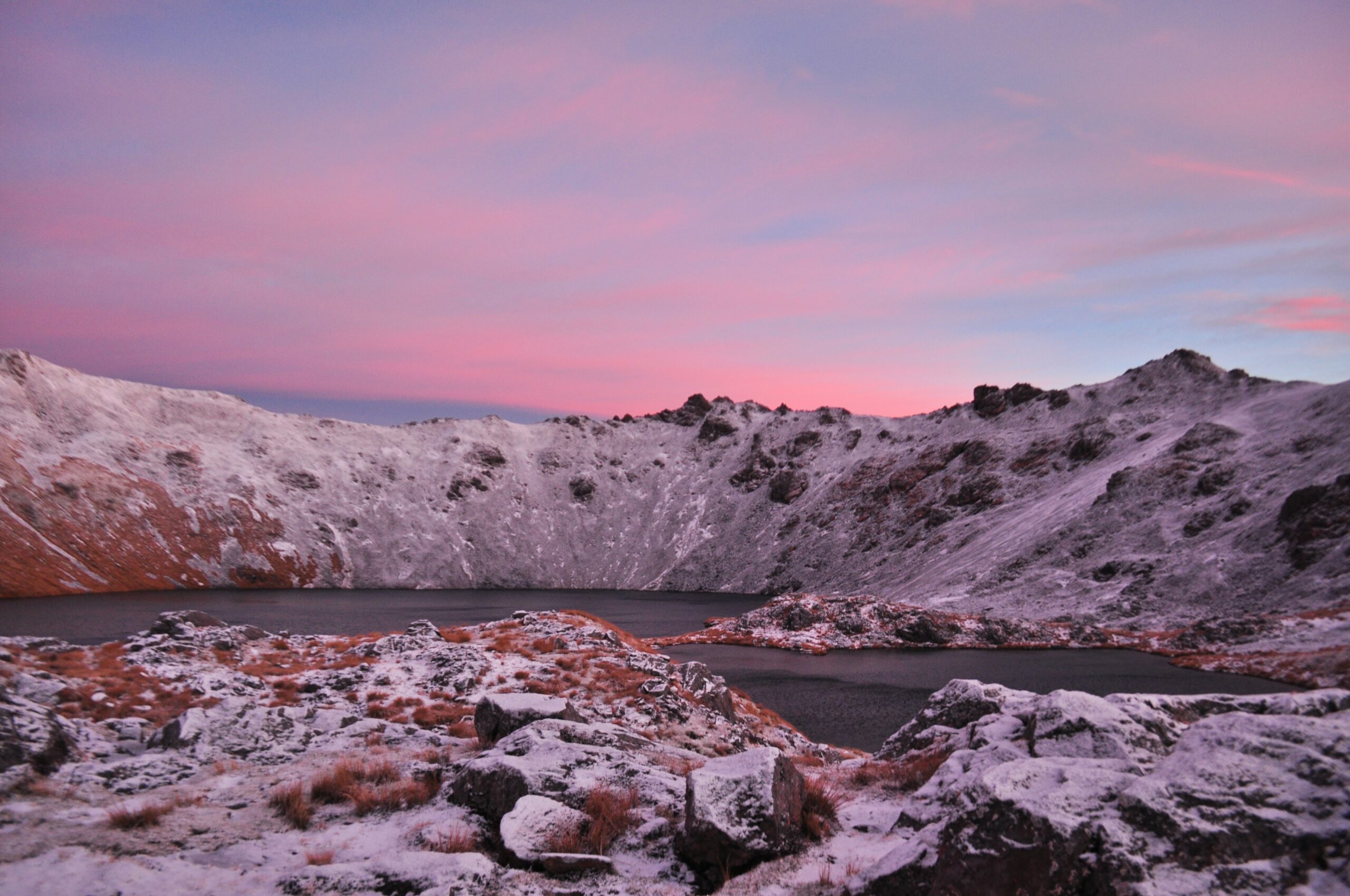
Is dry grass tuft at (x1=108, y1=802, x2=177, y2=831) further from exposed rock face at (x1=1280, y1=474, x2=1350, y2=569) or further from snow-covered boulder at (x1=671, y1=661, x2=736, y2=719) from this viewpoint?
exposed rock face at (x1=1280, y1=474, x2=1350, y2=569)

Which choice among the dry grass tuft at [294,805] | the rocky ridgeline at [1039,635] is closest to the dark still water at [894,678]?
the rocky ridgeline at [1039,635]

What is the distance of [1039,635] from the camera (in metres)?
79.5

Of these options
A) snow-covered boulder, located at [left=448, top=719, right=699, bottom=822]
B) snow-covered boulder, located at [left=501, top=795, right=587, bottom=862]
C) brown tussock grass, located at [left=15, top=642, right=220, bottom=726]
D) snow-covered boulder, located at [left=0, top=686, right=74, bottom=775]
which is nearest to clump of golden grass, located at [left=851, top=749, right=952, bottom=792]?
snow-covered boulder, located at [left=448, top=719, right=699, bottom=822]

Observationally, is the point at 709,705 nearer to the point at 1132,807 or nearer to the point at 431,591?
the point at 1132,807

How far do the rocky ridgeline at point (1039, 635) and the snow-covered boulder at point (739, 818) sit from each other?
188ft

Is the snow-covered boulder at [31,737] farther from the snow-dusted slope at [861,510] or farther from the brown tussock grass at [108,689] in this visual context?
the snow-dusted slope at [861,510]

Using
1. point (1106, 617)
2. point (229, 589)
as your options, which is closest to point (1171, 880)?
point (1106, 617)

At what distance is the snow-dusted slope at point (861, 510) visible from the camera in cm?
8606

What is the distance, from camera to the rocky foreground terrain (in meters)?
6.31

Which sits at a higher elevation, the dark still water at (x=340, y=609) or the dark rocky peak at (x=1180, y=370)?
the dark rocky peak at (x=1180, y=370)

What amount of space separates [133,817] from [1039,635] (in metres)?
89.0

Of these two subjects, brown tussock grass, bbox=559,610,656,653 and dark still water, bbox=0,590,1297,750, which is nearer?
brown tussock grass, bbox=559,610,656,653

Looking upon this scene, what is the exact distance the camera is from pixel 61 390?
149500mm

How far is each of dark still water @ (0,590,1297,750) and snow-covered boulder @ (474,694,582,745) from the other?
1133 inches
